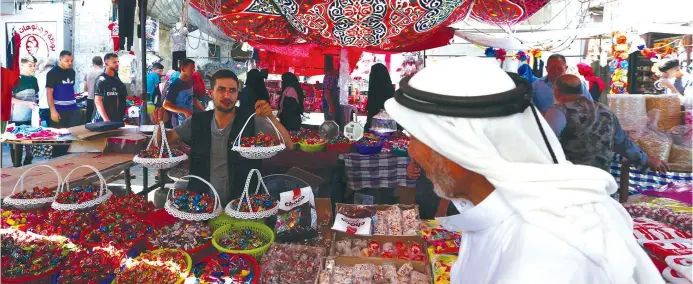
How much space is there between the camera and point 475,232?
3.91 feet

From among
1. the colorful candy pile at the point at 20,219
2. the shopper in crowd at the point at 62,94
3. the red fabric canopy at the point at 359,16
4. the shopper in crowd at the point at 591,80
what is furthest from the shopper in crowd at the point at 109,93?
the shopper in crowd at the point at 591,80

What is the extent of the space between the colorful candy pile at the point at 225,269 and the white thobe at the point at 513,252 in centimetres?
96

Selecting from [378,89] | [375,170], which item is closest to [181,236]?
[375,170]

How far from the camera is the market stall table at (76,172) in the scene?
273cm

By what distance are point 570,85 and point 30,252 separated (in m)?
3.49

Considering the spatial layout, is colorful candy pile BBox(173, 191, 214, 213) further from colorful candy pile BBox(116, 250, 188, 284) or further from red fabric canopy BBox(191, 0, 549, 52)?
red fabric canopy BBox(191, 0, 549, 52)

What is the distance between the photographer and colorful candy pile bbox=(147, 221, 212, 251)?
196 cm

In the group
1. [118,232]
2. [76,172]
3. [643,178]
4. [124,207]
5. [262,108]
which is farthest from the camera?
[643,178]

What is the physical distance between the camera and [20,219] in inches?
82.5

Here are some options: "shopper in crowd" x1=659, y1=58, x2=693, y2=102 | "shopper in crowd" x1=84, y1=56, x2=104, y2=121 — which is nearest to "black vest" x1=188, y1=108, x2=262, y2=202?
"shopper in crowd" x1=84, y1=56, x2=104, y2=121

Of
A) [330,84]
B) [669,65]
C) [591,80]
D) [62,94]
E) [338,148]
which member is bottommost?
[338,148]

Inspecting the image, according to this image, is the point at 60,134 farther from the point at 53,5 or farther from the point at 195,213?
the point at 53,5

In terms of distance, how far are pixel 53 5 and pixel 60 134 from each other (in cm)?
799

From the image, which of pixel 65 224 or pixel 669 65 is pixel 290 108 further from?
pixel 669 65
